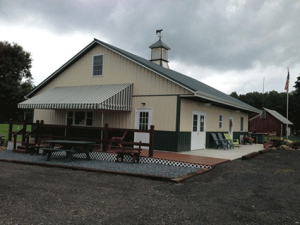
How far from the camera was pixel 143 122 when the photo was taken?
13070 millimetres

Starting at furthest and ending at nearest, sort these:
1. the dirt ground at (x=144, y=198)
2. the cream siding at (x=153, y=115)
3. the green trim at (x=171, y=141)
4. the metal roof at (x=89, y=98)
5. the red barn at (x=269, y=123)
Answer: the red barn at (x=269, y=123), the cream siding at (x=153, y=115), the green trim at (x=171, y=141), the metal roof at (x=89, y=98), the dirt ground at (x=144, y=198)

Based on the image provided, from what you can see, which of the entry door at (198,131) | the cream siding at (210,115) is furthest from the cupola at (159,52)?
the entry door at (198,131)

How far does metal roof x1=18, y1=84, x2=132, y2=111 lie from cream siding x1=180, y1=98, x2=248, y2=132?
2.71 m

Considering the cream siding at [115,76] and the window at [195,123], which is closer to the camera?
the cream siding at [115,76]

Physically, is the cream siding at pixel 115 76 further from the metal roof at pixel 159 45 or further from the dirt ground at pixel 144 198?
the metal roof at pixel 159 45

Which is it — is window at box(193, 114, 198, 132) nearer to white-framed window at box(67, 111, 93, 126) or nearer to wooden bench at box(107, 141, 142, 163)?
wooden bench at box(107, 141, 142, 163)

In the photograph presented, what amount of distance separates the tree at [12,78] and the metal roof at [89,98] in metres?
21.4

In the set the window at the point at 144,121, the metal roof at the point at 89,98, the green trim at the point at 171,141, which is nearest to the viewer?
the metal roof at the point at 89,98

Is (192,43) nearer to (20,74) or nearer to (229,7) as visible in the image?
(229,7)

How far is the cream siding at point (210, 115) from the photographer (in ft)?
41.1

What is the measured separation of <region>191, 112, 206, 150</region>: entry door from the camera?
13516 mm

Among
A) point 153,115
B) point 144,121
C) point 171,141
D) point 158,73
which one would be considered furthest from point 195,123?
point 158,73

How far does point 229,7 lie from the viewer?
12.6 meters

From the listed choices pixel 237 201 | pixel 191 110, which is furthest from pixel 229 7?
pixel 237 201
